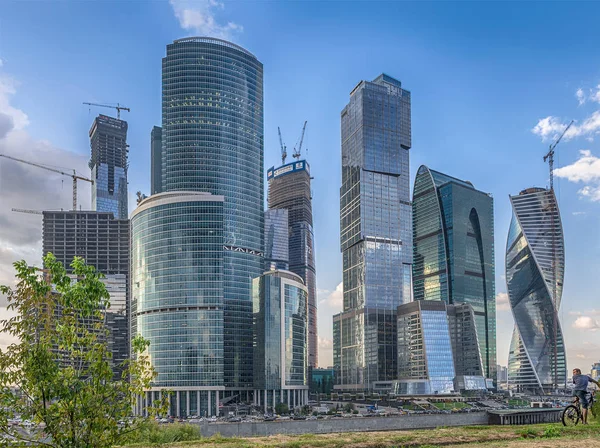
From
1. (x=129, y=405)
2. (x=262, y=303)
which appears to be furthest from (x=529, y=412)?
(x=262, y=303)

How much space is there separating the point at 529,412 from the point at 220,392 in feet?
453

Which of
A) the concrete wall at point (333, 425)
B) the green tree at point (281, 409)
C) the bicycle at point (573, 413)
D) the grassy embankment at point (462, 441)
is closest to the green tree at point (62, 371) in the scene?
the grassy embankment at point (462, 441)

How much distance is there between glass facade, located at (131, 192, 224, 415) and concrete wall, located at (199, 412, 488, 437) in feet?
362

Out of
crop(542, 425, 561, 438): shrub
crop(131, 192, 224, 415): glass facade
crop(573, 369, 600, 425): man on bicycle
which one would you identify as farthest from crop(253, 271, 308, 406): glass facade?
crop(542, 425, 561, 438): shrub

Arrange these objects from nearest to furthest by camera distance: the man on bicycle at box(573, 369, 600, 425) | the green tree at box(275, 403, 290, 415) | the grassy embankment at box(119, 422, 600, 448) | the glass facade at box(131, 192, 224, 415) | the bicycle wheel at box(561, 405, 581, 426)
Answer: the grassy embankment at box(119, 422, 600, 448), the man on bicycle at box(573, 369, 600, 425), the bicycle wheel at box(561, 405, 581, 426), the green tree at box(275, 403, 290, 415), the glass facade at box(131, 192, 224, 415)

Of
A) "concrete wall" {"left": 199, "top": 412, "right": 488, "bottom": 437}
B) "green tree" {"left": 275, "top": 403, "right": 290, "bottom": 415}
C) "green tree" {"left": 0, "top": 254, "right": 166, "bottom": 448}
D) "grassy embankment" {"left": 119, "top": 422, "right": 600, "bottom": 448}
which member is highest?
"green tree" {"left": 0, "top": 254, "right": 166, "bottom": 448}

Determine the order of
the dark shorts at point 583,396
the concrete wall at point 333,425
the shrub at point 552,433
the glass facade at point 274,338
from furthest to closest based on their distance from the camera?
the glass facade at point 274,338 → the concrete wall at point 333,425 → the dark shorts at point 583,396 → the shrub at point 552,433

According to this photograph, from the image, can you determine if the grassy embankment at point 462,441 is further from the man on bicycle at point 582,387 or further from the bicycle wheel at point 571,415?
the man on bicycle at point 582,387

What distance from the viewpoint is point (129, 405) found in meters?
17.4

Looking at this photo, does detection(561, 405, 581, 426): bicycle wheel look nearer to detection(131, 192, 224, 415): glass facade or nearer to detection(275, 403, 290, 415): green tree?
detection(275, 403, 290, 415): green tree

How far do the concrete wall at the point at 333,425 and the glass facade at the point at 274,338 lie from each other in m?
110

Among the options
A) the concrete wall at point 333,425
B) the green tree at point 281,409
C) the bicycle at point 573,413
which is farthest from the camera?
the green tree at point 281,409

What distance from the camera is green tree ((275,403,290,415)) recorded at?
17912 centimetres

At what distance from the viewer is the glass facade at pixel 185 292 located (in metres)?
186
